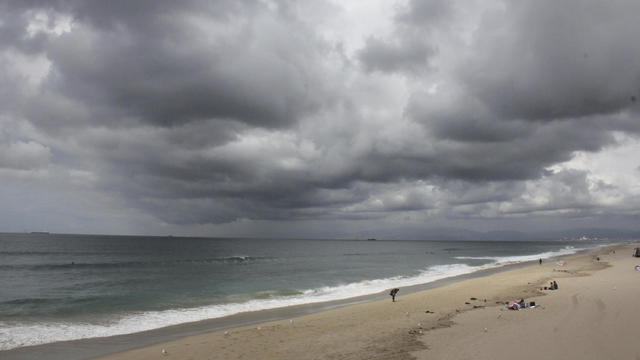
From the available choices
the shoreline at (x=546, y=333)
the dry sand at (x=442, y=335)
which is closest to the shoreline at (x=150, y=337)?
the dry sand at (x=442, y=335)

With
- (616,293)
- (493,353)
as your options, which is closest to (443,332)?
(493,353)

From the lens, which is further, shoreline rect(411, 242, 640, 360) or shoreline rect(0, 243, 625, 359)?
shoreline rect(0, 243, 625, 359)

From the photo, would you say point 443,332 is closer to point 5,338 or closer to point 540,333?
point 540,333

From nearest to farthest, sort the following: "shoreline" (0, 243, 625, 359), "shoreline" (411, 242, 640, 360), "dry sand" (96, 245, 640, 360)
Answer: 1. "shoreline" (411, 242, 640, 360)
2. "dry sand" (96, 245, 640, 360)
3. "shoreline" (0, 243, 625, 359)

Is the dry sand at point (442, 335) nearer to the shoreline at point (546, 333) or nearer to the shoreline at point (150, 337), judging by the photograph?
the shoreline at point (546, 333)

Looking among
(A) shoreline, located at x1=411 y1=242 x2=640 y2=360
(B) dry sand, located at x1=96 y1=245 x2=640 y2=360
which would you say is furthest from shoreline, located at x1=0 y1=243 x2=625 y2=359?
(A) shoreline, located at x1=411 y1=242 x2=640 y2=360

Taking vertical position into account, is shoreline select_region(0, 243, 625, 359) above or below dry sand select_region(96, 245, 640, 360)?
below

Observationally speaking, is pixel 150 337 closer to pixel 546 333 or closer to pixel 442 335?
pixel 442 335

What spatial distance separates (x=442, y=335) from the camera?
14531 mm

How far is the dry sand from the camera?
12.3 meters

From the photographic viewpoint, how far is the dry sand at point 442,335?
12.3m

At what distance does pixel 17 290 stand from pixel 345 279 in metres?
34.2

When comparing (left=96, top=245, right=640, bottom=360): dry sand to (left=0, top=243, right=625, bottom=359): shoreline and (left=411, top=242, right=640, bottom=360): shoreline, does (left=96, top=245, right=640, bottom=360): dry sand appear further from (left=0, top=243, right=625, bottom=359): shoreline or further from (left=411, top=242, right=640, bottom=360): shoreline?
(left=0, top=243, right=625, bottom=359): shoreline

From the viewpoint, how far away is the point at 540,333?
14.2 meters
